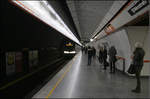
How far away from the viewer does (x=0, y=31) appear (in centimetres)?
369

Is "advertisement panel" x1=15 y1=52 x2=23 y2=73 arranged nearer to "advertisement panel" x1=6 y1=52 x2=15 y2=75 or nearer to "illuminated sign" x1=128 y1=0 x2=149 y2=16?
"advertisement panel" x1=6 y1=52 x2=15 y2=75

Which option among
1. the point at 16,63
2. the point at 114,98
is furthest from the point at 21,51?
the point at 114,98

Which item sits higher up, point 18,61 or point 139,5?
point 139,5

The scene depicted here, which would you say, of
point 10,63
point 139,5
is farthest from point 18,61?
point 139,5

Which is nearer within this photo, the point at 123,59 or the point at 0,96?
the point at 0,96

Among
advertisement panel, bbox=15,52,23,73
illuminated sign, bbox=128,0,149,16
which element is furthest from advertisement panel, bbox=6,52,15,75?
illuminated sign, bbox=128,0,149,16

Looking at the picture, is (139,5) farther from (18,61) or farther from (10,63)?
(18,61)

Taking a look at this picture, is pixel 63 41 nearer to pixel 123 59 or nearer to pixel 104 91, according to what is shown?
pixel 123 59

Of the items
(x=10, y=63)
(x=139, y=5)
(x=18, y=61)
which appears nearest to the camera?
(x=139, y=5)

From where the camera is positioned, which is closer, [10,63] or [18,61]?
[10,63]

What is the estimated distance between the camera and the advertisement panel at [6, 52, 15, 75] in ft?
13.2

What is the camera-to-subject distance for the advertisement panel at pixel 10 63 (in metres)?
4.03

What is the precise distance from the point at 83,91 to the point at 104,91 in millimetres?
680

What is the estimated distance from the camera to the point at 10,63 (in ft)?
13.9
